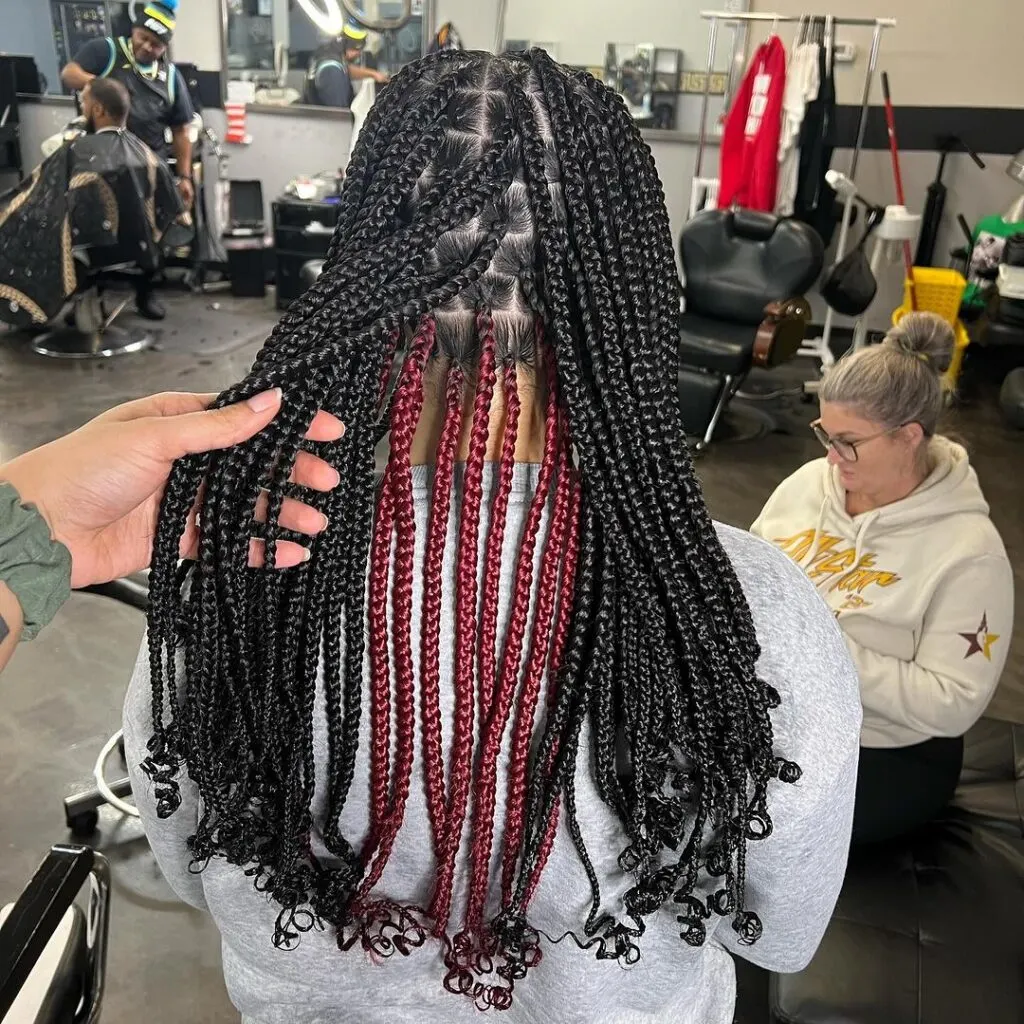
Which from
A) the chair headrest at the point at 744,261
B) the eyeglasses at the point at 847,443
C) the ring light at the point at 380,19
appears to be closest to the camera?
the eyeglasses at the point at 847,443

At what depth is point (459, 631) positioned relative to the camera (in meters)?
0.71

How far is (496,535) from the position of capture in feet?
2.25

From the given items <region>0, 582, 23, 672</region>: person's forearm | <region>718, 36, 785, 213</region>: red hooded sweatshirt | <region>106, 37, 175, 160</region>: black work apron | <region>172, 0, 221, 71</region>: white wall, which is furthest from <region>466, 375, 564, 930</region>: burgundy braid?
<region>172, 0, 221, 71</region>: white wall

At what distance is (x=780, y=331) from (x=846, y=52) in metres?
2.14

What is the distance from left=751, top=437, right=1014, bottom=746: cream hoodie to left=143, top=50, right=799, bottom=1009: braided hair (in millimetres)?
841

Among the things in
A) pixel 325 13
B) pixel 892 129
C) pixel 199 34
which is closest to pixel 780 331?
pixel 892 129

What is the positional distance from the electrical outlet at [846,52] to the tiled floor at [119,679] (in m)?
2.02

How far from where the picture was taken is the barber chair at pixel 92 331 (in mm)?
4702

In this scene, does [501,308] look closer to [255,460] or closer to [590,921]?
[255,460]

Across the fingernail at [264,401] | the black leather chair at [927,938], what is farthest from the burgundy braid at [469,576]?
the black leather chair at [927,938]

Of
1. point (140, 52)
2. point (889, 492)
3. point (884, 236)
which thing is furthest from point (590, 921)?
point (140, 52)

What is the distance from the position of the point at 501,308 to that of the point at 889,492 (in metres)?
1.24

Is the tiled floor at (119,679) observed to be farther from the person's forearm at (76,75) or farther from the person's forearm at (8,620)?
the person's forearm at (76,75)

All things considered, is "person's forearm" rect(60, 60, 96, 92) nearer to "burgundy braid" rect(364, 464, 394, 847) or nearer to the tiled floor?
the tiled floor
